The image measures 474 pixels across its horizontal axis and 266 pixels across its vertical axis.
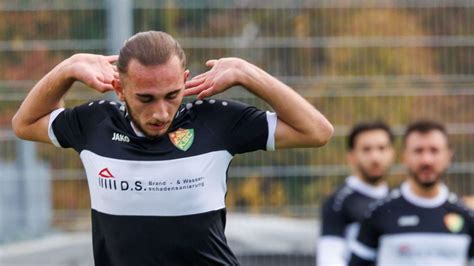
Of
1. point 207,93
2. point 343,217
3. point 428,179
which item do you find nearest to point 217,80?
point 207,93

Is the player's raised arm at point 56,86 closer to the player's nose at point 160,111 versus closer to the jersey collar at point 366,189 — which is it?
the player's nose at point 160,111

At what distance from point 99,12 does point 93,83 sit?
6.96 metres

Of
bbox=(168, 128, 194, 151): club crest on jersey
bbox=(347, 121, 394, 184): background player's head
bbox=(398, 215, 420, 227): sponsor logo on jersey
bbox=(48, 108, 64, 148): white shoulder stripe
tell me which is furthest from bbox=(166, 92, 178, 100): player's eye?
bbox=(347, 121, 394, 184): background player's head

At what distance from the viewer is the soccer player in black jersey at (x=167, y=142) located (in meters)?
5.48

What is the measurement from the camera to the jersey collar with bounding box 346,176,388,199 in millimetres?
11242

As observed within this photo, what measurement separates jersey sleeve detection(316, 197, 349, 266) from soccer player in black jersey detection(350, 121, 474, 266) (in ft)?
1.51

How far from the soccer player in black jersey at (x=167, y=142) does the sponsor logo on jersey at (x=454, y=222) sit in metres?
4.19

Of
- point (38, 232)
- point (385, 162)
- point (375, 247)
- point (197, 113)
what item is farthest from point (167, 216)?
point (38, 232)

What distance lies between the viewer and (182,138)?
564cm

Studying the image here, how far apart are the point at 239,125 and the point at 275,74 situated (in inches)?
282

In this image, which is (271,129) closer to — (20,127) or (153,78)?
(153,78)

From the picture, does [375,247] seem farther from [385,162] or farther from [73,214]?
[73,214]

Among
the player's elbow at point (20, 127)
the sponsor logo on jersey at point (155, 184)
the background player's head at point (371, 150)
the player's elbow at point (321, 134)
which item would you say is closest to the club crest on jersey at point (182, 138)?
the sponsor logo on jersey at point (155, 184)

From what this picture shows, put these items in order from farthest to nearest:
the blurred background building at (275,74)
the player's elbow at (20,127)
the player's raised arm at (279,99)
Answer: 1. the blurred background building at (275,74)
2. the player's elbow at (20,127)
3. the player's raised arm at (279,99)
